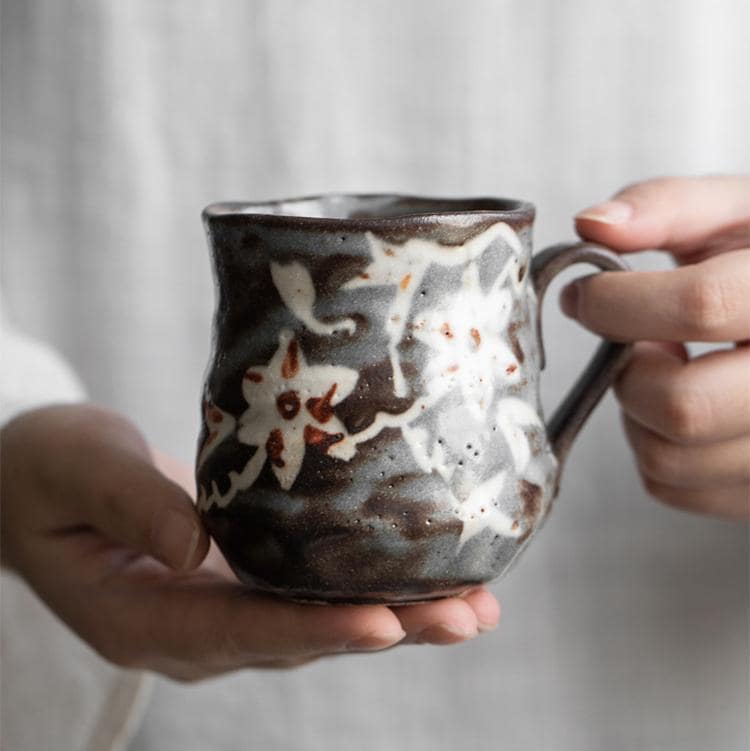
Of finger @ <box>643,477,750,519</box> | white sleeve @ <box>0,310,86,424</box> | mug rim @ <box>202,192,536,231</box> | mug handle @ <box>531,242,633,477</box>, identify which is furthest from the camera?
white sleeve @ <box>0,310,86,424</box>

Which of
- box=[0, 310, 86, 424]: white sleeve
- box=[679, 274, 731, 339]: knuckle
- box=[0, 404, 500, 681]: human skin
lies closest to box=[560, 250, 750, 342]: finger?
box=[679, 274, 731, 339]: knuckle

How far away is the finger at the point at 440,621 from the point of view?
2.21ft

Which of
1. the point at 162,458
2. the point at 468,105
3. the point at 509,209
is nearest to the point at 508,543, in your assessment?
the point at 509,209

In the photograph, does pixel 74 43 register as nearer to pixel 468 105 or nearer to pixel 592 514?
pixel 468 105

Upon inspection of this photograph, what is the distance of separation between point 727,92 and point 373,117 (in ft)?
1.12

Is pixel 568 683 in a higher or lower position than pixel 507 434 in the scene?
lower

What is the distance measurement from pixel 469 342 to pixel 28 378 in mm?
Answer: 529

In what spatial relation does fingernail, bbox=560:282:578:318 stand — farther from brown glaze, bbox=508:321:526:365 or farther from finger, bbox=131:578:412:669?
finger, bbox=131:578:412:669

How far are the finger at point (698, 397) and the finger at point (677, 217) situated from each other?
0.31 feet

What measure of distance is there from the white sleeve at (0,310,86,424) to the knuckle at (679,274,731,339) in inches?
22.1

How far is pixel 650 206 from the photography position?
2.70 ft

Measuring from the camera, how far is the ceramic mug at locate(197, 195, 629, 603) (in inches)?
25.1

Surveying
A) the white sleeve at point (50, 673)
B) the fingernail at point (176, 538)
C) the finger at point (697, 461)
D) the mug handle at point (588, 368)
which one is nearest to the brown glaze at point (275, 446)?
the fingernail at point (176, 538)

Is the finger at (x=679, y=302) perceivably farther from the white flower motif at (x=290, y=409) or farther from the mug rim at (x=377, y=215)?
the white flower motif at (x=290, y=409)
